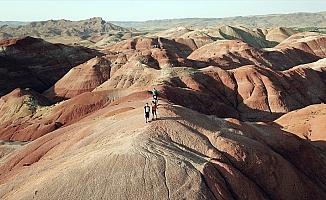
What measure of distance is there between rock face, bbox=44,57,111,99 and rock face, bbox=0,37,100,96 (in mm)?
7591

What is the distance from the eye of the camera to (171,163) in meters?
20.1

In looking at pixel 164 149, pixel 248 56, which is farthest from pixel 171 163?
pixel 248 56

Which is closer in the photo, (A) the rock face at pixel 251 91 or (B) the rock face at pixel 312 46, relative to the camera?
(A) the rock face at pixel 251 91

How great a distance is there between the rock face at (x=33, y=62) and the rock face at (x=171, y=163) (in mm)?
58344

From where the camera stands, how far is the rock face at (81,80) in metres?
79.2

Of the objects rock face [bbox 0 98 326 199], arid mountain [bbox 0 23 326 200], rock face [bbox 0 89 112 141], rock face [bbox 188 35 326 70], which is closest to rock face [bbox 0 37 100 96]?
rock face [bbox 0 89 112 141]

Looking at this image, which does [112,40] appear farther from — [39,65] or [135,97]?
[135,97]

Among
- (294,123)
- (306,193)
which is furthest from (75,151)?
(294,123)

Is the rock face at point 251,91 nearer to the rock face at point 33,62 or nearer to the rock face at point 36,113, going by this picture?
the rock face at point 36,113

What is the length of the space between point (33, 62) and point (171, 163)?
80274 mm

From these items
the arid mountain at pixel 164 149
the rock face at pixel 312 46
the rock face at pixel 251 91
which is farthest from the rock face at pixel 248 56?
the arid mountain at pixel 164 149

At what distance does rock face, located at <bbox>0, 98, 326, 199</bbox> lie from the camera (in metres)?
18.7

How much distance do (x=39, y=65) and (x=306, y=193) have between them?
78.6 metres

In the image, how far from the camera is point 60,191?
1819 centimetres
